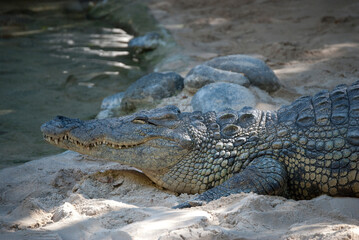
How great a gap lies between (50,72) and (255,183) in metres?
5.99

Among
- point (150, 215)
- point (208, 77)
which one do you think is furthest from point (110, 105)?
point (150, 215)

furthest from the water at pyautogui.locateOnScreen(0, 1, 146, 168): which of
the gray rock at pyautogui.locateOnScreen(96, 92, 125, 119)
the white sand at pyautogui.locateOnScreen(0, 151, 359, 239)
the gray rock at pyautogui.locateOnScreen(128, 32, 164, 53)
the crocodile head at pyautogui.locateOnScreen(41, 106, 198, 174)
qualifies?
the white sand at pyautogui.locateOnScreen(0, 151, 359, 239)

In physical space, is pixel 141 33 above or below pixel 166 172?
above

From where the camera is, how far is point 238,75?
18.7ft

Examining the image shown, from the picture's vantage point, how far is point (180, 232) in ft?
7.69

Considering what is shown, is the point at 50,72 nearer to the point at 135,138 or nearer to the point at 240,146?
the point at 135,138

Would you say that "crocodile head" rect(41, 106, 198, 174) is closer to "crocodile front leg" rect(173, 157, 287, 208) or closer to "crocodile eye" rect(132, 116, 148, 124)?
"crocodile eye" rect(132, 116, 148, 124)

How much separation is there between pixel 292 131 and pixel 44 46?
7.91 meters

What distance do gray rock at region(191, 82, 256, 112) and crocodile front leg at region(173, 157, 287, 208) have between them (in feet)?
6.00

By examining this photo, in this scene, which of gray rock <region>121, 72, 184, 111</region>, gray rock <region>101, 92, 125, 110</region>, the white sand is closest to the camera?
the white sand

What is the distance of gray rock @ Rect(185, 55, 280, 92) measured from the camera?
5.72 metres

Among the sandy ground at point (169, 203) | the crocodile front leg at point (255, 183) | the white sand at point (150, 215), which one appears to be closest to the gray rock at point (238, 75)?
the sandy ground at point (169, 203)

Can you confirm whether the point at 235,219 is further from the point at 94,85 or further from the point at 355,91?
the point at 94,85

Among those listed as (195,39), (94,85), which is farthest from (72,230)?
(195,39)
